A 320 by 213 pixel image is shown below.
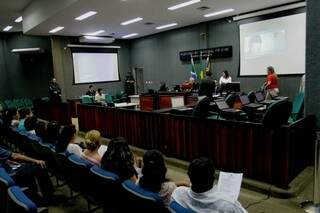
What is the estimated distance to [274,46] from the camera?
28.5 ft

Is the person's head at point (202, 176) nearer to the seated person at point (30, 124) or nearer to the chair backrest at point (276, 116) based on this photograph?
the chair backrest at point (276, 116)

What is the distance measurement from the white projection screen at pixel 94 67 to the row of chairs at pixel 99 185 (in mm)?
9754

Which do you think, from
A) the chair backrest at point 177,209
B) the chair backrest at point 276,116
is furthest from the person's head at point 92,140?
the chair backrest at point 276,116

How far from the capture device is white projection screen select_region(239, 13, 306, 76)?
8016 mm

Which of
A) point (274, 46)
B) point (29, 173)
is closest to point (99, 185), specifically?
point (29, 173)

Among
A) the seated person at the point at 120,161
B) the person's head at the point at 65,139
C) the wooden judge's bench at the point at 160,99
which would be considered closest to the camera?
the seated person at the point at 120,161

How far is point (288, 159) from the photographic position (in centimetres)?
301

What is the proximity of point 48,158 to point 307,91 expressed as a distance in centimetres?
359

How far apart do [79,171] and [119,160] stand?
0.45m

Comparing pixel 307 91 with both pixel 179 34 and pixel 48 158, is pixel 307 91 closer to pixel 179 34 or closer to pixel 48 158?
pixel 48 158

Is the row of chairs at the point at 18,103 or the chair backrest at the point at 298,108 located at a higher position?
the chair backrest at the point at 298,108

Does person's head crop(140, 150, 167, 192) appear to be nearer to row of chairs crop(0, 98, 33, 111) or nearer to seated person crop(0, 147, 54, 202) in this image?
seated person crop(0, 147, 54, 202)

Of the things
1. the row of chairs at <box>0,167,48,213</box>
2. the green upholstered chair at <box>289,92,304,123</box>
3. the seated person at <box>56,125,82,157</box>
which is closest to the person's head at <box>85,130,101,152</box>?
the seated person at <box>56,125,82,157</box>

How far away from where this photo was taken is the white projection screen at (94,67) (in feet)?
41.8
